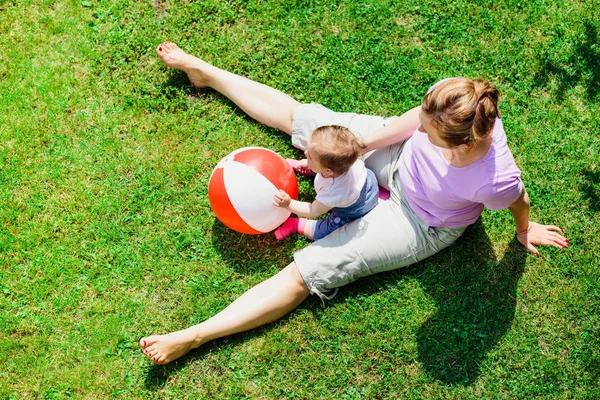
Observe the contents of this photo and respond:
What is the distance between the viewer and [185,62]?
17.7ft

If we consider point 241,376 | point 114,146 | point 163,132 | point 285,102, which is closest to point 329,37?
point 285,102

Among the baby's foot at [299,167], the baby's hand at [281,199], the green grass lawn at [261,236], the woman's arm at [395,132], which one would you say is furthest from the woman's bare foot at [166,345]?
the woman's arm at [395,132]

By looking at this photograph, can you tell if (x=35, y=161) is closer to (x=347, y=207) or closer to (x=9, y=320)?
(x=9, y=320)

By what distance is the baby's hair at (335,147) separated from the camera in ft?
13.6

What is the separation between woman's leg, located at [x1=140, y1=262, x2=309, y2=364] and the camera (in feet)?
15.1

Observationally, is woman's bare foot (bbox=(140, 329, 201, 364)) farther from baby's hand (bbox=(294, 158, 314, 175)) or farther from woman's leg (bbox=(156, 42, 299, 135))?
woman's leg (bbox=(156, 42, 299, 135))

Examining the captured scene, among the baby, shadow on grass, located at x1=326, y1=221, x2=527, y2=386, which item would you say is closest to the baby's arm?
the baby

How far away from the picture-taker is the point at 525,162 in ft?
17.4

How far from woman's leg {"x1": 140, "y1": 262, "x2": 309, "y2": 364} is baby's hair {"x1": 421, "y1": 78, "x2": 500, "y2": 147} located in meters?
1.71

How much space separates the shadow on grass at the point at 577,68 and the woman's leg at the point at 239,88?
236cm

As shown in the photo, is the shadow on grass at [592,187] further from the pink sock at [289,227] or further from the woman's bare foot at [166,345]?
the woman's bare foot at [166,345]

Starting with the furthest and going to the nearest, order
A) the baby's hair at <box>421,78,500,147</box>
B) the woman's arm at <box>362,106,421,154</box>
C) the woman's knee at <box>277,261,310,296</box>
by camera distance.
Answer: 1. the woman's knee at <box>277,261,310,296</box>
2. the woman's arm at <box>362,106,421,154</box>
3. the baby's hair at <box>421,78,500,147</box>

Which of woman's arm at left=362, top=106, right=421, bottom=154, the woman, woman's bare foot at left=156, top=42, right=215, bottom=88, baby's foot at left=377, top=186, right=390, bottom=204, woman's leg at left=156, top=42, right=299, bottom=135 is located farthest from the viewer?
woman's bare foot at left=156, top=42, right=215, bottom=88

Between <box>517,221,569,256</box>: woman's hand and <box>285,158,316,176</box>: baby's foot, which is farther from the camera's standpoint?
<box>285,158,316,176</box>: baby's foot
